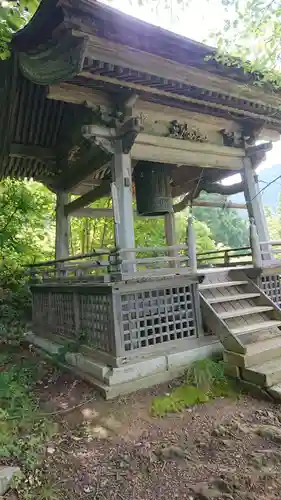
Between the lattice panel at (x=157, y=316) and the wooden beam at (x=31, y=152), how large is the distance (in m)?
4.33

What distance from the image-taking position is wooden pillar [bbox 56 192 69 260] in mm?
7996

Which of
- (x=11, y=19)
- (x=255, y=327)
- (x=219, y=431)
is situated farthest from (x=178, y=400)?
(x=11, y=19)

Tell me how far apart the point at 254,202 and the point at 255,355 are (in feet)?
12.1

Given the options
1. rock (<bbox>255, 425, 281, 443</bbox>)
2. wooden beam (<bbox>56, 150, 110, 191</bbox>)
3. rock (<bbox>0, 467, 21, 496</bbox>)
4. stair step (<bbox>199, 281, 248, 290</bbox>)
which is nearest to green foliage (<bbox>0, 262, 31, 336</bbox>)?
wooden beam (<bbox>56, 150, 110, 191</bbox>)

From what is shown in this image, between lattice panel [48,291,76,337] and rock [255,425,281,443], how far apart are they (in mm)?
3509

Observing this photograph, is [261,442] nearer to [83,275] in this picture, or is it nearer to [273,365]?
[273,365]

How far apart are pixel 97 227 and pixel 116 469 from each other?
10.6m

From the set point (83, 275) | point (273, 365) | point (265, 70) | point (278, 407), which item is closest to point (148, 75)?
point (265, 70)

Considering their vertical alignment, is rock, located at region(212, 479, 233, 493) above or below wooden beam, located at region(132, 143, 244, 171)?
below

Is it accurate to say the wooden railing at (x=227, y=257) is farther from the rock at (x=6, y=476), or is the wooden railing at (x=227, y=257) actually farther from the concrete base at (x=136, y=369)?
the rock at (x=6, y=476)

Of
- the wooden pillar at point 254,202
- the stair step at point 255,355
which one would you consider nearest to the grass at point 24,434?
the stair step at point 255,355

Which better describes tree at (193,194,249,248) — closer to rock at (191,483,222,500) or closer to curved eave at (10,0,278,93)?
curved eave at (10,0,278,93)

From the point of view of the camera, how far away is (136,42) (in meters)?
4.73

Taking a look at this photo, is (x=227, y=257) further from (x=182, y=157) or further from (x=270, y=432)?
(x=270, y=432)
